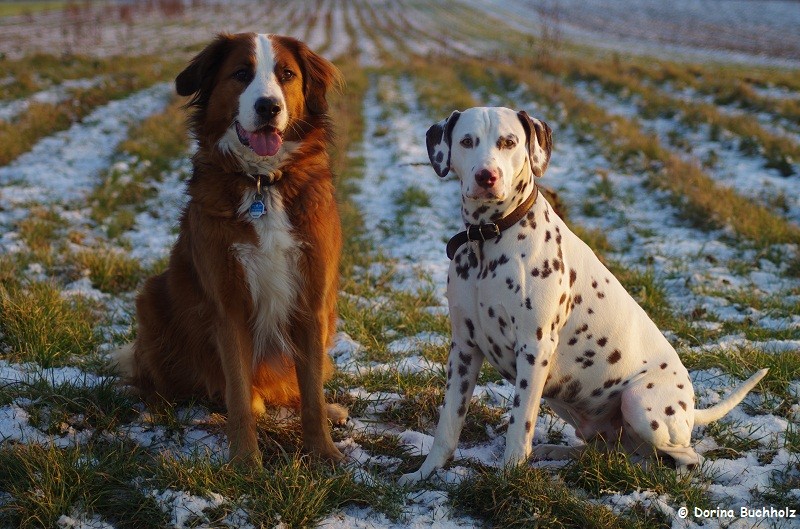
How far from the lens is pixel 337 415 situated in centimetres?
396

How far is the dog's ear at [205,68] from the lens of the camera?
3.56m

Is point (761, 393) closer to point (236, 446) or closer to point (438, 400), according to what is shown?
point (438, 400)

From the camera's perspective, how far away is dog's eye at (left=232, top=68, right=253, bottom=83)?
11.4ft

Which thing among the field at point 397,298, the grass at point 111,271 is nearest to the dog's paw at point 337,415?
the field at point 397,298

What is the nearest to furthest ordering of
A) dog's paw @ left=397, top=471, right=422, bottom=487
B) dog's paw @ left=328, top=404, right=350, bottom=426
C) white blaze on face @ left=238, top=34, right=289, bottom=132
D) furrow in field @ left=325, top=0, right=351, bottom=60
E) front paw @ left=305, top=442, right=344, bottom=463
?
1. dog's paw @ left=397, top=471, right=422, bottom=487
2. white blaze on face @ left=238, top=34, right=289, bottom=132
3. front paw @ left=305, top=442, right=344, bottom=463
4. dog's paw @ left=328, top=404, right=350, bottom=426
5. furrow in field @ left=325, top=0, right=351, bottom=60

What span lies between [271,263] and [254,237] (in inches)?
6.1

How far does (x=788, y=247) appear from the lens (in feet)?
22.9

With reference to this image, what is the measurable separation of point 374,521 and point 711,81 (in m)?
17.1

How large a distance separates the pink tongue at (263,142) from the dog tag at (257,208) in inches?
9.2

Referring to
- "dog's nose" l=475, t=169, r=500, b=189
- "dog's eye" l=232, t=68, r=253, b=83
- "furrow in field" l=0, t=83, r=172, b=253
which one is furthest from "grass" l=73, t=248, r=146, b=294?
"dog's nose" l=475, t=169, r=500, b=189

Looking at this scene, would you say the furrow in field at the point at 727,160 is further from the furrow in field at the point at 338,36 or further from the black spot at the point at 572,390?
the furrow in field at the point at 338,36

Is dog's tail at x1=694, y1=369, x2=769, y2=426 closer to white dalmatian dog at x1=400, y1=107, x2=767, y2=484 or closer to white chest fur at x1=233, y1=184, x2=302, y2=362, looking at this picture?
white dalmatian dog at x1=400, y1=107, x2=767, y2=484

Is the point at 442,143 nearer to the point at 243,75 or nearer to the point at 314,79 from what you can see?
the point at 314,79

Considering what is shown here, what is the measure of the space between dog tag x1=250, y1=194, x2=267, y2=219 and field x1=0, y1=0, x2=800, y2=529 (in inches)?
46.6
